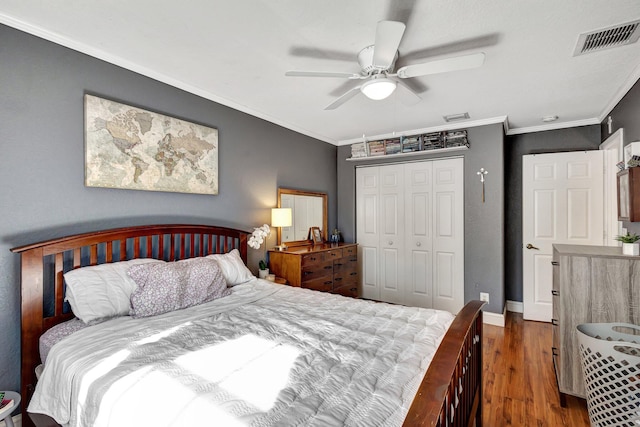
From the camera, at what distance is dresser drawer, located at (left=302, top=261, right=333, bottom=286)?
3413 mm

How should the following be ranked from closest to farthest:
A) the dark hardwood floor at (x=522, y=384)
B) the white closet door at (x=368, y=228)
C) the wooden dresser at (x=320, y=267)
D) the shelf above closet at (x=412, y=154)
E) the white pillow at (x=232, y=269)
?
the dark hardwood floor at (x=522, y=384) → the white pillow at (x=232, y=269) → the wooden dresser at (x=320, y=267) → the shelf above closet at (x=412, y=154) → the white closet door at (x=368, y=228)

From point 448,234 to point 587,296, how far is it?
197cm

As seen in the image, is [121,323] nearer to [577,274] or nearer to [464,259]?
[577,274]

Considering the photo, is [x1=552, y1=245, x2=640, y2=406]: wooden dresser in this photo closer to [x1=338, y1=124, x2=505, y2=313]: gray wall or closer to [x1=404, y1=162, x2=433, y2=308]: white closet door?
[x1=338, y1=124, x2=505, y2=313]: gray wall

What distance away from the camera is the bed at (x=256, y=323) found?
983 mm

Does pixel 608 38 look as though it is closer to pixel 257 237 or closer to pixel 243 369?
pixel 243 369

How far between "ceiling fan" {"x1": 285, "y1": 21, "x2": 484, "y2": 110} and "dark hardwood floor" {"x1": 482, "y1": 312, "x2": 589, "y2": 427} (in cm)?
226

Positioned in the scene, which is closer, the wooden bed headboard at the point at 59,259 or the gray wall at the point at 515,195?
the wooden bed headboard at the point at 59,259

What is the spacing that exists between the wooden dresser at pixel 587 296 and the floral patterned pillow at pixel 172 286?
2.50 m

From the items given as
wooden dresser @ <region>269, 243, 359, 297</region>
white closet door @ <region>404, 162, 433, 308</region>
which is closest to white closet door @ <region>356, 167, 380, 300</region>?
wooden dresser @ <region>269, 243, 359, 297</region>

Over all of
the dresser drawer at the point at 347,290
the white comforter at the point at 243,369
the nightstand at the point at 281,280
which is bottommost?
the dresser drawer at the point at 347,290

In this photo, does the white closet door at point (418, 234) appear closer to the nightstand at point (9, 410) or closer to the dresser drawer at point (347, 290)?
the dresser drawer at point (347, 290)

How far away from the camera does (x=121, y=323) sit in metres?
1.75

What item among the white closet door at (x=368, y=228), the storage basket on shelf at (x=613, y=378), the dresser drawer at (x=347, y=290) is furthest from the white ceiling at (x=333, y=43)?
the dresser drawer at (x=347, y=290)
